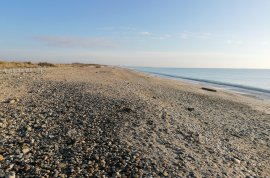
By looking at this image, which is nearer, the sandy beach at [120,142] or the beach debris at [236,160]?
the sandy beach at [120,142]

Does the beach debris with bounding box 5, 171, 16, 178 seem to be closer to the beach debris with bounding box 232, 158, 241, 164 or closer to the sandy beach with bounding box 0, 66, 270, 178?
the sandy beach with bounding box 0, 66, 270, 178

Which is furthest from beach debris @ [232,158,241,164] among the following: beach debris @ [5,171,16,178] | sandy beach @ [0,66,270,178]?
beach debris @ [5,171,16,178]

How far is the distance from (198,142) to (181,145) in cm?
96

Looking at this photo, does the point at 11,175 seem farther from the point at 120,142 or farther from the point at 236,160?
the point at 236,160

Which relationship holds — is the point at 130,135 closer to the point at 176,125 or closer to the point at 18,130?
the point at 176,125

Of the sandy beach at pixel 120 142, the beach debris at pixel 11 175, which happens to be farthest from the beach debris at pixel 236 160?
the beach debris at pixel 11 175

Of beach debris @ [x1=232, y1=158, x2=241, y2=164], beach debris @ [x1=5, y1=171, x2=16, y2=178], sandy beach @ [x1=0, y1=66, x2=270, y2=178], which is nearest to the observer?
beach debris @ [x1=5, y1=171, x2=16, y2=178]

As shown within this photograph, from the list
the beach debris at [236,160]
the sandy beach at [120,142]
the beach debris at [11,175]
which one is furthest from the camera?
the beach debris at [236,160]

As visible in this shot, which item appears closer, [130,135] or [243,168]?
[243,168]

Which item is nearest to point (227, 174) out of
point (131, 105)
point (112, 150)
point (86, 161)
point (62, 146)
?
point (112, 150)

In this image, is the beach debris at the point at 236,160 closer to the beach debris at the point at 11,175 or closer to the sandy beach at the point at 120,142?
the sandy beach at the point at 120,142

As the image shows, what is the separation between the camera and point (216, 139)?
11.4m

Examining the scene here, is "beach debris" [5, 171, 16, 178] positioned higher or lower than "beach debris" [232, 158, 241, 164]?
higher

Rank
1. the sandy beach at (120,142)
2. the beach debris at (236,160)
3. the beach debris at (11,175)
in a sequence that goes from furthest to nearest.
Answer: the beach debris at (236,160), the sandy beach at (120,142), the beach debris at (11,175)
